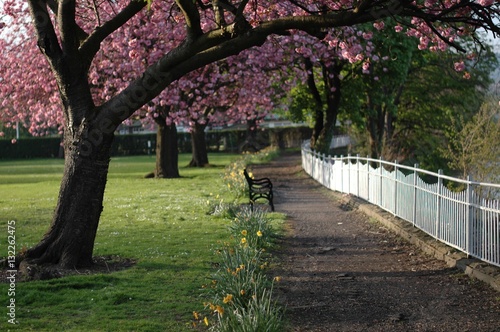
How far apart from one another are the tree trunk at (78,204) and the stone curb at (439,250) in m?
5.19

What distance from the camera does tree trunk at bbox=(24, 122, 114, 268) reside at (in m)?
10.8

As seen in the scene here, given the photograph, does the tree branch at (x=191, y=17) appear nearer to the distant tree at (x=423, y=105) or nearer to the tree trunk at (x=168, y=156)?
the tree trunk at (x=168, y=156)

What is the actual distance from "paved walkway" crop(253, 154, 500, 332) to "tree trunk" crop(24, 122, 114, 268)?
113 inches

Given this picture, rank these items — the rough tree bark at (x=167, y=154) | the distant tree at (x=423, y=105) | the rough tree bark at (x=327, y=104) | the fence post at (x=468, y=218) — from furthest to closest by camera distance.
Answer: the distant tree at (x=423, y=105)
the rough tree bark at (x=327, y=104)
the rough tree bark at (x=167, y=154)
the fence post at (x=468, y=218)

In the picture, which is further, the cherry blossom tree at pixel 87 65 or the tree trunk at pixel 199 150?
the tree trunk at pixel 199 150

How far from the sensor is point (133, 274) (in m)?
10.4

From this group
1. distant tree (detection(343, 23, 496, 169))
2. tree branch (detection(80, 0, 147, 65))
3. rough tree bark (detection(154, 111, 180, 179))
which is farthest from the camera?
distant tree (detection(343, 23, 496, 169))

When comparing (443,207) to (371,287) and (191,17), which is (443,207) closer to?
(371,287)

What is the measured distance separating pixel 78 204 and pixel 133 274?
1.36 metres

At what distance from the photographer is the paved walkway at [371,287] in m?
7.85

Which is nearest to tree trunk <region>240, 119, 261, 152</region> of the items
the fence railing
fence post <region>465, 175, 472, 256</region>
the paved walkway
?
the fence railing

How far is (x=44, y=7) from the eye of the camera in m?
11.2

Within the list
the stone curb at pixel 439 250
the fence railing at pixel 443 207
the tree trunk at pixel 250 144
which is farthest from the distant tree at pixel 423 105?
the stone curb at pixel 439 250

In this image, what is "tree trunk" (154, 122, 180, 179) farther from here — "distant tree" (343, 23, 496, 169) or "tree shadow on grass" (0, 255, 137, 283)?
"tree shadow on grass" (0, 255, 137, 283)
